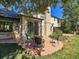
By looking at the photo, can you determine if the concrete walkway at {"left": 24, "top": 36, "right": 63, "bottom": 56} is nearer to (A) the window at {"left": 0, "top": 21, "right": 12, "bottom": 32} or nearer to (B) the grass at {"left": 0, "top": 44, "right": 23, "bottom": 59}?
(B) the grass at {"left": 0, "top": 44, "right": 23, "bottom": 59}

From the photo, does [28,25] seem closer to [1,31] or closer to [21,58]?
[1,31]

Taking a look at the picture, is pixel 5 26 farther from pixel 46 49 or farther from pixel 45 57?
pixel 45 57

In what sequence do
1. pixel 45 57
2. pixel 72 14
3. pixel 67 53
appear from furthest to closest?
pixel 72 14 < pixel 67 53 < pixel 45 57

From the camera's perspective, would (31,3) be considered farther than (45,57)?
No

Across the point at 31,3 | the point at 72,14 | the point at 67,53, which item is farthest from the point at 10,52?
the point at 72,14

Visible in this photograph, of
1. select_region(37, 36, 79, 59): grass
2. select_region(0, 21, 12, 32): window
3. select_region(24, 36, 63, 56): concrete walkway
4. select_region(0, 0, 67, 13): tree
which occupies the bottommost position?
select_region(37, 36, 79, 59): grass

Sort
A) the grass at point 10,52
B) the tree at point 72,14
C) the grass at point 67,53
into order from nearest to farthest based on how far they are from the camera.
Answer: the grass at point 10,52 → the grass at point 67,53 → the tree at point 72,14

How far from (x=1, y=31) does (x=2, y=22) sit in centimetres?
123

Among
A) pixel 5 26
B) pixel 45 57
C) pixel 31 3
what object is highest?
pixel 31 3

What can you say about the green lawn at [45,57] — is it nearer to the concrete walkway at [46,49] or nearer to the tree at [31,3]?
the concrete walkway at [46,49]

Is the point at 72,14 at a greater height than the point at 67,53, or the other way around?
the point at 72,14

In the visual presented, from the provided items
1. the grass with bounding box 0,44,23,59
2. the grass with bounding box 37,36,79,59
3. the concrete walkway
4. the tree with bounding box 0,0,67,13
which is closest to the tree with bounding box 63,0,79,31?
the grass with bounding box 37,36,79,59

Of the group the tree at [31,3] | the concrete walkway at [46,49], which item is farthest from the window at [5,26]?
the tree at [31,3]

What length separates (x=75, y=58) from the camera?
22.8 m
